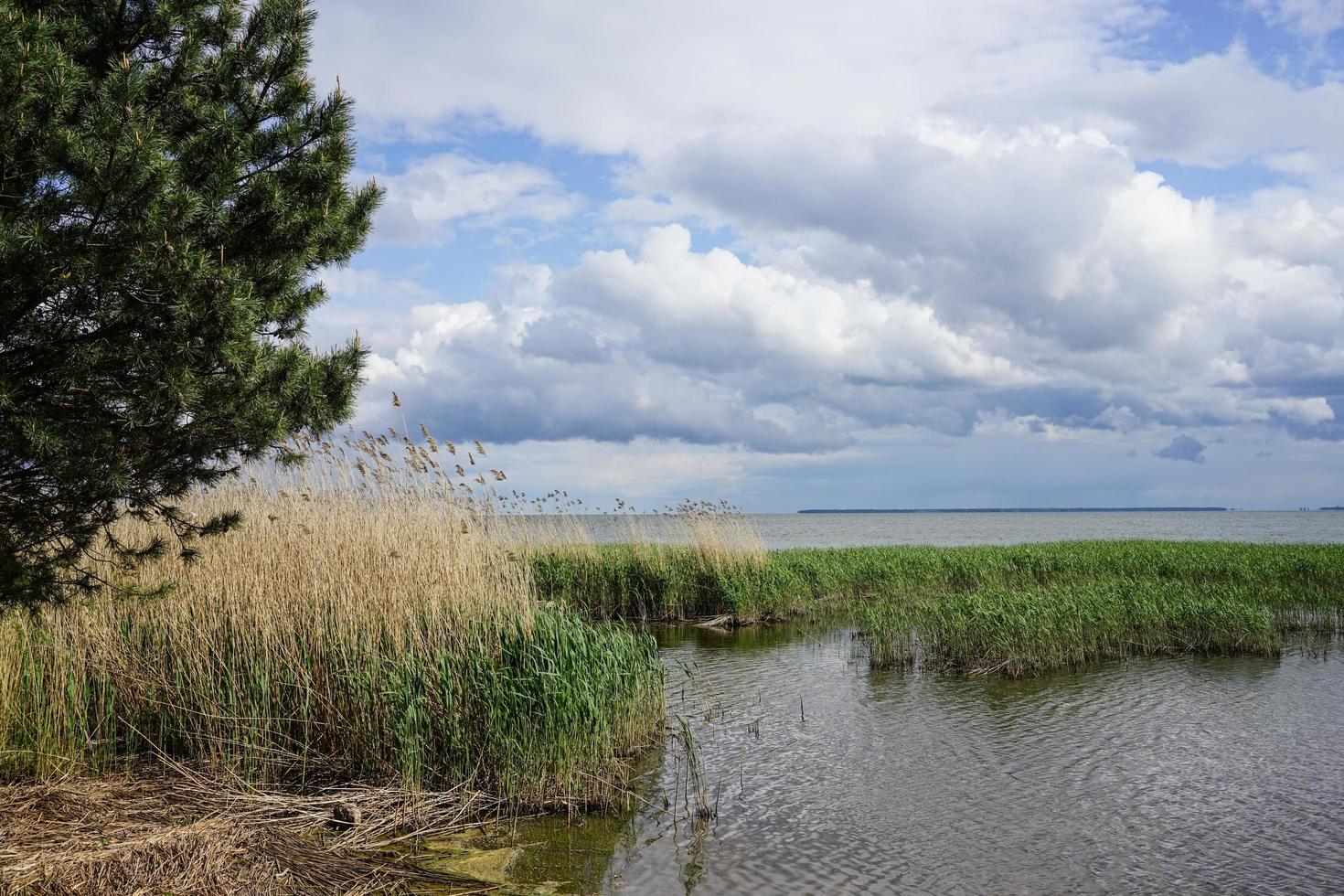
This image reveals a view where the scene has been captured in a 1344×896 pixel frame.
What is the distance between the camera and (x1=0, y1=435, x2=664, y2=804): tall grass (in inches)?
282

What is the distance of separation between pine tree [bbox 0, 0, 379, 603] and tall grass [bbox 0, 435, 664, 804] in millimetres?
2297

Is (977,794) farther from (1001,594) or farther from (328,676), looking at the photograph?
(1001,594)

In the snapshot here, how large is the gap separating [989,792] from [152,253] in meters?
7.86

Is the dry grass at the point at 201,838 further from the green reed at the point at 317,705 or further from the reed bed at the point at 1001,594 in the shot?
the reed bed at the point at 1001,594

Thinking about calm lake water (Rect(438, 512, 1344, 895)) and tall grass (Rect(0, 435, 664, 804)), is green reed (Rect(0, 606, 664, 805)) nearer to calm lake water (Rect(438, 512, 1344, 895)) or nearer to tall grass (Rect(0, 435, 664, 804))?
tall grass (Rect(0, 435, 664, 804))

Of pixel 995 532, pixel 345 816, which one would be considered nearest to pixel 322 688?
pixel 345 816

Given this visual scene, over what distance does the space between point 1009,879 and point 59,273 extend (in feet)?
23.0

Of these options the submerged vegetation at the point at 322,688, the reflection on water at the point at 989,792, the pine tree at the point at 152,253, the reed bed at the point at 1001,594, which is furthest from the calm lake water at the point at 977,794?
the pine tree at the point at 152,253

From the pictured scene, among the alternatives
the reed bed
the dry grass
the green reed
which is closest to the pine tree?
the dry grass

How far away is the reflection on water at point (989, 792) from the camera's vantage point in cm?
626

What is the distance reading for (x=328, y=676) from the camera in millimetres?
7512

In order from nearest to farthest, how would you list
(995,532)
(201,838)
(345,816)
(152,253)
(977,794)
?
(152,253), (201,838), (345,816), (977,794), (995,532)

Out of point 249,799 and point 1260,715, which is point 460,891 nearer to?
point 249,799

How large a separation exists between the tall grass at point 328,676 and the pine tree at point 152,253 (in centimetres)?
230
